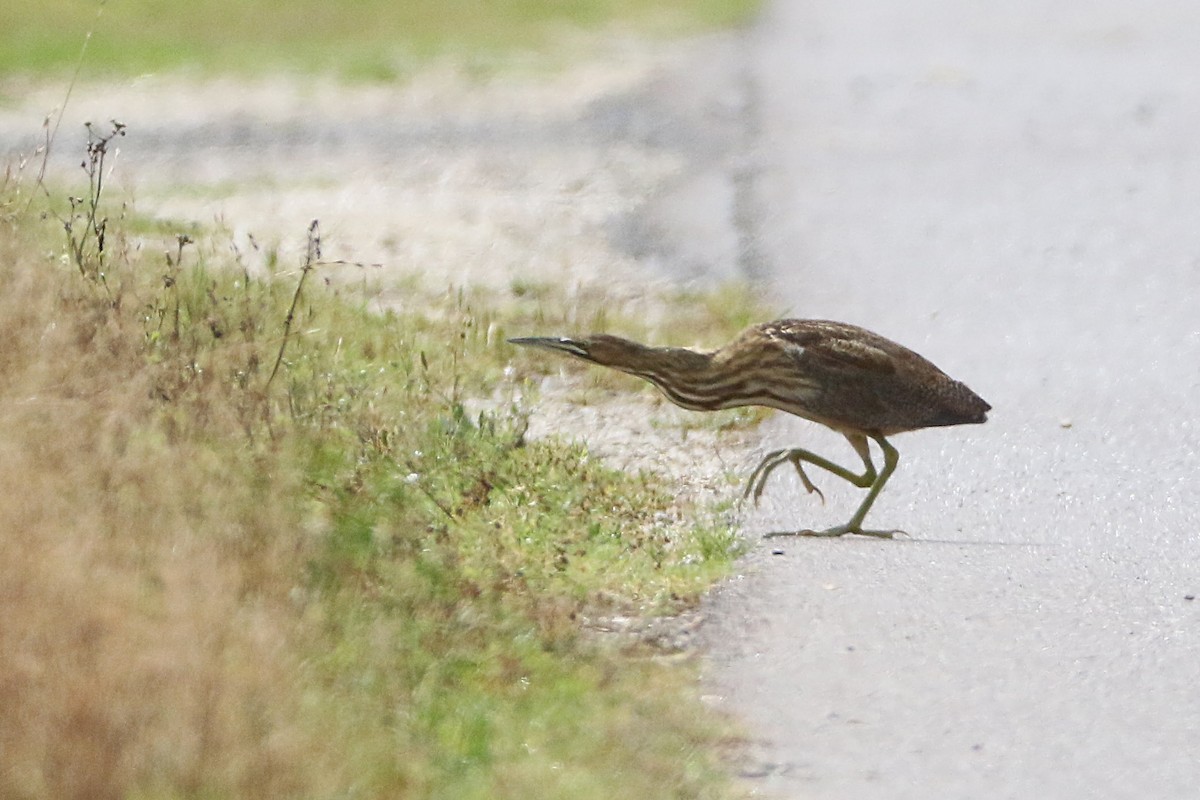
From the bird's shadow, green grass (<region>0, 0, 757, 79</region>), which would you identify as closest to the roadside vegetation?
the bird's shadow

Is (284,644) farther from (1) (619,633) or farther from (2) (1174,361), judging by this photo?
(2) (1174,361)

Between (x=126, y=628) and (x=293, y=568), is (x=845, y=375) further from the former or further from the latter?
(x=126, y=628)

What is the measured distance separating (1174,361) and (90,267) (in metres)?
5.23

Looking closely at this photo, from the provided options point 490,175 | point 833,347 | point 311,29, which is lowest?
point 833,347

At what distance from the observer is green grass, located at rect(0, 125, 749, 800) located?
499 cm

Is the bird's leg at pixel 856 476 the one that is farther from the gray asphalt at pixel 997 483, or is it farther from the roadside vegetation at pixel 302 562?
the roadside vegetation at pixel 302 562

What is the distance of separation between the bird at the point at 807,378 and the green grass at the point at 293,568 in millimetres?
427

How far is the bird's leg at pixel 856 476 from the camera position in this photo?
8562mm

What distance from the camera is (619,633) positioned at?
7.33 meters

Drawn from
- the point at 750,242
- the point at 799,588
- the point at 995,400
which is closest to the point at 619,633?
the point at 799,588

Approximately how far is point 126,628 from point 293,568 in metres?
1.33

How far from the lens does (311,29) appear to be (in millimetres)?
26328

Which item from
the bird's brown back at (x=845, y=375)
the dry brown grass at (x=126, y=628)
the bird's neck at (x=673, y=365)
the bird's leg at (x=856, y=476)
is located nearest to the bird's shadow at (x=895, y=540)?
the bird's leg at (x=856, y=476)

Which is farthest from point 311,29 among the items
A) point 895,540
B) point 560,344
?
point 895,540
